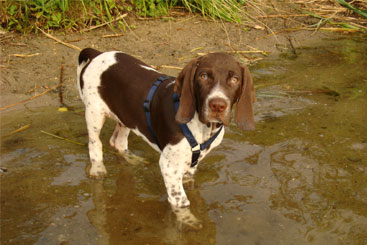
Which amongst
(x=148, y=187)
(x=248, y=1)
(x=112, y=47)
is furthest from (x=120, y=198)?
(x=248, y=1)

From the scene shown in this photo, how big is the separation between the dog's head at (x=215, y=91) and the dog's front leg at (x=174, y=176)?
1.32ft

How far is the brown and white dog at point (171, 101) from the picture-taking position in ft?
10.6

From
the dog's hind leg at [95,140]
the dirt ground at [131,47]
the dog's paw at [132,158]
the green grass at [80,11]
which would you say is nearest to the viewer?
the dog's hind leg at [95,140]

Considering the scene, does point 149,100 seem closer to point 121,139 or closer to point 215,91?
point 215,91

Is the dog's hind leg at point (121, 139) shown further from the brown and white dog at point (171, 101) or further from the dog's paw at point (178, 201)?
the dog's paw at point (178, 201)

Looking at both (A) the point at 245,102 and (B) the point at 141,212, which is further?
(B) the point at 141,212

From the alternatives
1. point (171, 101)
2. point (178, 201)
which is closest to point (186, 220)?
point (178, 201)

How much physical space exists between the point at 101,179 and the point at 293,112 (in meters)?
2.57

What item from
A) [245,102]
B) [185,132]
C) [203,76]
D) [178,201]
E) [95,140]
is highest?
[203,76]

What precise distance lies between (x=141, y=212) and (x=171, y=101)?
1.00 metres

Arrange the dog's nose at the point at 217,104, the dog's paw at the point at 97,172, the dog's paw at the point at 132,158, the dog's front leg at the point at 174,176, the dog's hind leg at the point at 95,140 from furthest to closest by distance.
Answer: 1. the dog's paw at the point at 132,158
2. the dog's paw at the point at 97,172
3. the dog's hind leg at the point at 95,140
4. the dog's front leg at the point at 174,176
5. the dog's nose at the point at 217,104

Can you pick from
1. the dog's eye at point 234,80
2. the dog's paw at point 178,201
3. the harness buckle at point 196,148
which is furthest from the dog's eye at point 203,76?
the dog's paw at point 178,201

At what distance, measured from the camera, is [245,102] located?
3441 mm

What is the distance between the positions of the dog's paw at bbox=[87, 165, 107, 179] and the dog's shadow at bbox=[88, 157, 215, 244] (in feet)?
0.20
